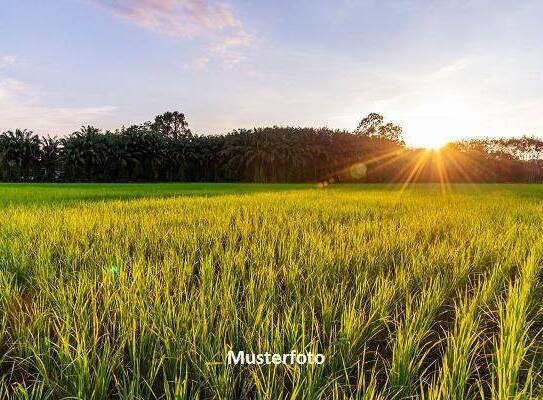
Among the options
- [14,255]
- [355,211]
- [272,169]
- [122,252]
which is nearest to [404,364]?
[122,252]

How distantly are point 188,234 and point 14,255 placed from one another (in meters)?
1.35

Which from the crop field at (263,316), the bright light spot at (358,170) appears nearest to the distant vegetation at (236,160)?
the bright light spot at (358,170)

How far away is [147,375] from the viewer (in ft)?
4.03

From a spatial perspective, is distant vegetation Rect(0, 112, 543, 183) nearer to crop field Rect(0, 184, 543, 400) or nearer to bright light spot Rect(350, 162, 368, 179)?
bright light spot Rect(350, 162, 368, 179)

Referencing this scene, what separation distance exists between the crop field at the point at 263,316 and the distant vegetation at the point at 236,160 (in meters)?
30.6

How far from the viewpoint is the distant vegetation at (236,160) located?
33.8 metres

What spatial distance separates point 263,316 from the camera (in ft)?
5.47

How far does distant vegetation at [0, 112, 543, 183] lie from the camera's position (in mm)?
33750

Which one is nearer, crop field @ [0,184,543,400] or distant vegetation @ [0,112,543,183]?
crop field @ [0,184,543,400]

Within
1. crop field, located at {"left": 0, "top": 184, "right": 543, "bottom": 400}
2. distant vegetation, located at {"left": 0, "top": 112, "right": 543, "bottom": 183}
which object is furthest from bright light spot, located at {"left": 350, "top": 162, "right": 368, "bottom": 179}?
crop field, located at {"left": 0, "top": 184, "right": 543, "bottom": 400}

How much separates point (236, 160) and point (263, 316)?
32.8m

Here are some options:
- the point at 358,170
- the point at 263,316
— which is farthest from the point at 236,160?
the point at 263,316

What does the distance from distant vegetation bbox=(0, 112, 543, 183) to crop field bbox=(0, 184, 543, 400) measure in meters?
A: 30.6

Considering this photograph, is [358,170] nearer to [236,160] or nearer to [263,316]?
[236,160]
